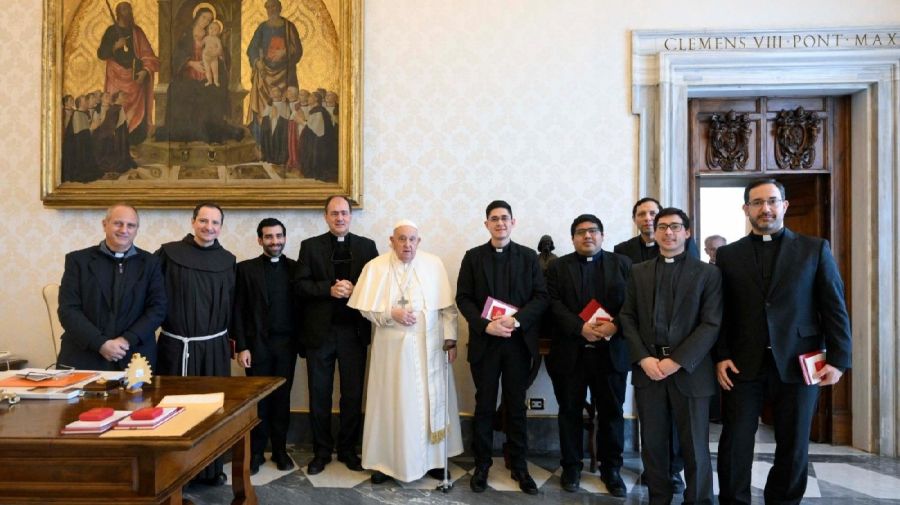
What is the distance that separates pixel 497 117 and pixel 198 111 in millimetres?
2823

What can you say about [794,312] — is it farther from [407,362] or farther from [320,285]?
[320,285]

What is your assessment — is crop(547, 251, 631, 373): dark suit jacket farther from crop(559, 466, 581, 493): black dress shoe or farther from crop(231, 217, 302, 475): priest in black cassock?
crop(231, 217, 302, 475): priest in black cassock

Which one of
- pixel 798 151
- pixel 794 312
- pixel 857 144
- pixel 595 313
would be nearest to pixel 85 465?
pixel 595 313

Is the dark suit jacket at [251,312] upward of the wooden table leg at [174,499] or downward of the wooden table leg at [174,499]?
upward

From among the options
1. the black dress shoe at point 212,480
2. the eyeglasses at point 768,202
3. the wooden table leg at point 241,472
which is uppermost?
the eyeglasses at point 768,202

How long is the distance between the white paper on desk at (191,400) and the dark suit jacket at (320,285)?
5.82ft

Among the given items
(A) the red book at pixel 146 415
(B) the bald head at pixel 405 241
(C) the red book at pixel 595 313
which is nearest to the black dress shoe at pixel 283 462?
(B) the bald head at pixel 405 241

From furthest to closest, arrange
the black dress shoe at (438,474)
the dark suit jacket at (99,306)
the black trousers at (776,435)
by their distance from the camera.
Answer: the black dress shoe at (438,474) → the dark suit jacket at (99,306) → the black trousers at (776,435)

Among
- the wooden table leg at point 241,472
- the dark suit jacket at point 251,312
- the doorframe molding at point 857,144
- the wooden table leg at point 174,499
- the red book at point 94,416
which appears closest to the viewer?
the red book at point 94,416

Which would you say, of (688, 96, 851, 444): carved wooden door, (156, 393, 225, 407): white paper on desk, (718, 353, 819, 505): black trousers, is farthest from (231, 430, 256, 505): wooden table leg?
(688, 96, 851, 444): carved wooden door

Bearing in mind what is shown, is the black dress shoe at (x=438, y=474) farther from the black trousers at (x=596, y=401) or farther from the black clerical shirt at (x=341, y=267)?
the black clerical shirt at (x=341, y=267)

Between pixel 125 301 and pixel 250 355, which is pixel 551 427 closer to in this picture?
pixel 250 355

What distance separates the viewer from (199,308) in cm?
389

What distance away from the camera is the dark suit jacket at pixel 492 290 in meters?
3.88
